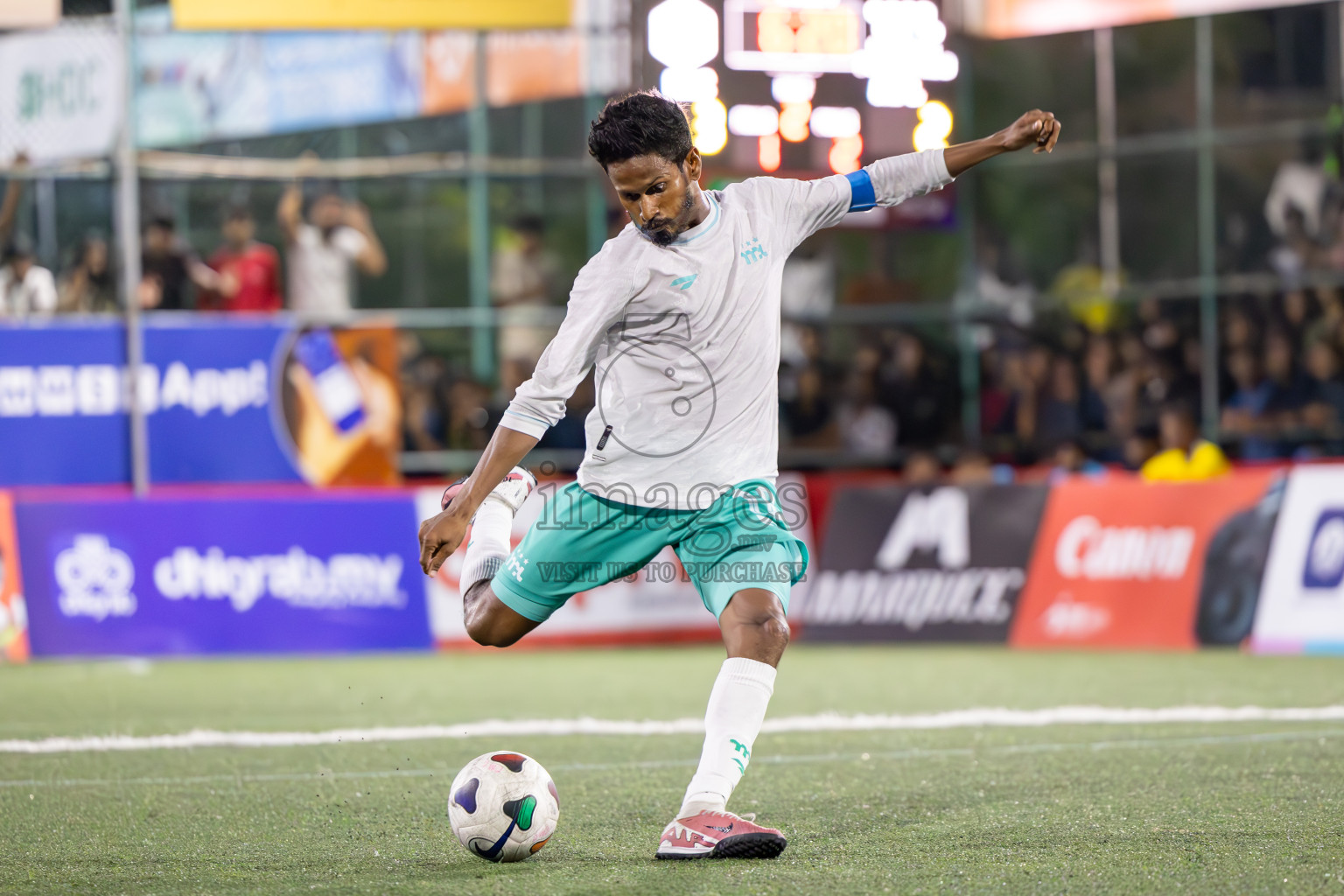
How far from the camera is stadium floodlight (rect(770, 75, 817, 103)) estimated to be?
14.6 meters

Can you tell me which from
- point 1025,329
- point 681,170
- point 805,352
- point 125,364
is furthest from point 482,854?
point 1025,329

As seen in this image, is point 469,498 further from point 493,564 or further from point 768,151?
point 768,151

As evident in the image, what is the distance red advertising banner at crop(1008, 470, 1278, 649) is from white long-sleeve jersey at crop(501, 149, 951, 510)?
24.2 ft

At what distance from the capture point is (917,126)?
14.8 m

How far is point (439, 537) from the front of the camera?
15.9ft

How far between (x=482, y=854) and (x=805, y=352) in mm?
12205

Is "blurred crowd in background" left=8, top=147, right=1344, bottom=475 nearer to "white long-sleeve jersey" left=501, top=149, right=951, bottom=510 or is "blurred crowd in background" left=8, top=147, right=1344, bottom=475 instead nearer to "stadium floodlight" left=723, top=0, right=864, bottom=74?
"stadium floodlight" left=723, top=0, right=864, bottom=74

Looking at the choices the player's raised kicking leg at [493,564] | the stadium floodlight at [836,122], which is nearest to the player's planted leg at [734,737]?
the player's raised kicking leg at [493,564]

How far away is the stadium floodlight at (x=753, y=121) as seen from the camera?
14.4 metres

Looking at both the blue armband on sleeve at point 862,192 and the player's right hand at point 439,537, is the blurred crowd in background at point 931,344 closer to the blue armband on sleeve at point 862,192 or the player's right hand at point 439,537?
the blue armband on sleeve at point 862,192

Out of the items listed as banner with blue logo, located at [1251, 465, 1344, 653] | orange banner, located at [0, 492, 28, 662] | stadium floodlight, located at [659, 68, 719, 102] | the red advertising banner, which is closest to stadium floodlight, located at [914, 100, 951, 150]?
stadium floodlight, located at [659, 68, 719, 102]

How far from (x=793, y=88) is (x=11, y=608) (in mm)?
7417

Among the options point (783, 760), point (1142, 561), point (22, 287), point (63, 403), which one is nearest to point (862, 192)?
point (783, 760)

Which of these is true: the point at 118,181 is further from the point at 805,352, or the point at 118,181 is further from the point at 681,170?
the point at 681,170
